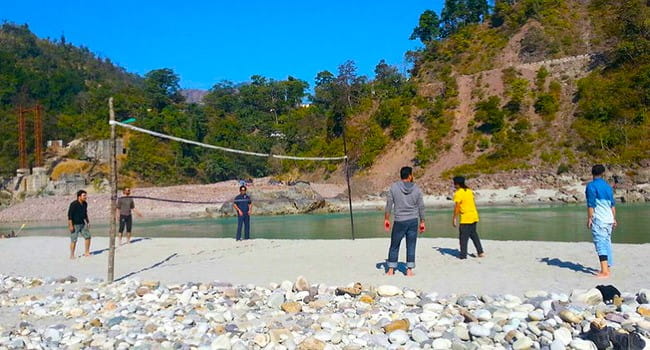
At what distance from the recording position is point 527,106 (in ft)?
177

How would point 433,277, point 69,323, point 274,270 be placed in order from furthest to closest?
1. point 274,270
2. point 433,277
3. point 69,323

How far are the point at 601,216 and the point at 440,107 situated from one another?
50878mm

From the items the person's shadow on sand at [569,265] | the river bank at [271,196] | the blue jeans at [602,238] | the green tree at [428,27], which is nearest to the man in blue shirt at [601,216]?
the blue jeans at [602,238]

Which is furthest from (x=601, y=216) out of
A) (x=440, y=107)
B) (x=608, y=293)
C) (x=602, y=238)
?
(x=440, y=107)

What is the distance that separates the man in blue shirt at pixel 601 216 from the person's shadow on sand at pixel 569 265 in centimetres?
31

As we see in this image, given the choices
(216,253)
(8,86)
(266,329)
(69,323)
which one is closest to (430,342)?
(266,329)

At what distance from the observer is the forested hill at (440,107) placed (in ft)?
→ 160

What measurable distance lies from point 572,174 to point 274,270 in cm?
3805

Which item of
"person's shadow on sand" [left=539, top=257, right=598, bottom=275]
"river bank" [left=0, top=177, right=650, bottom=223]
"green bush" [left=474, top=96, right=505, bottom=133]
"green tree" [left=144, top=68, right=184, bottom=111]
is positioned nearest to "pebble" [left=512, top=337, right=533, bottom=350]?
"person's shadow on sand" [left=539, top=257, right=598, bottom=275]

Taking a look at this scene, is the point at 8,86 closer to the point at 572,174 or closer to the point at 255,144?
the point at 255,144

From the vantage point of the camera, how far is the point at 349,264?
1074 cm

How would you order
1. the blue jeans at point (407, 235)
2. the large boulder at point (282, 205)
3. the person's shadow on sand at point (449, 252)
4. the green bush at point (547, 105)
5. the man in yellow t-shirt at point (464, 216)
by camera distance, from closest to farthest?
the blue jeans at point (407, 235) → the man in yellow t-shirt at point (464, 216) → the person's shadow on sand at point (449, 252) → the large boulder at point (282, 205) → the green bush at point (547, 105)

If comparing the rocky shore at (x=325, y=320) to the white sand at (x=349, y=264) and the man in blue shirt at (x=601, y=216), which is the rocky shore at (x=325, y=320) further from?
the man in blue shirt at (x=601, y=216)

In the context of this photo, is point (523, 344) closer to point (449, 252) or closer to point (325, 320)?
point (325, 320)
